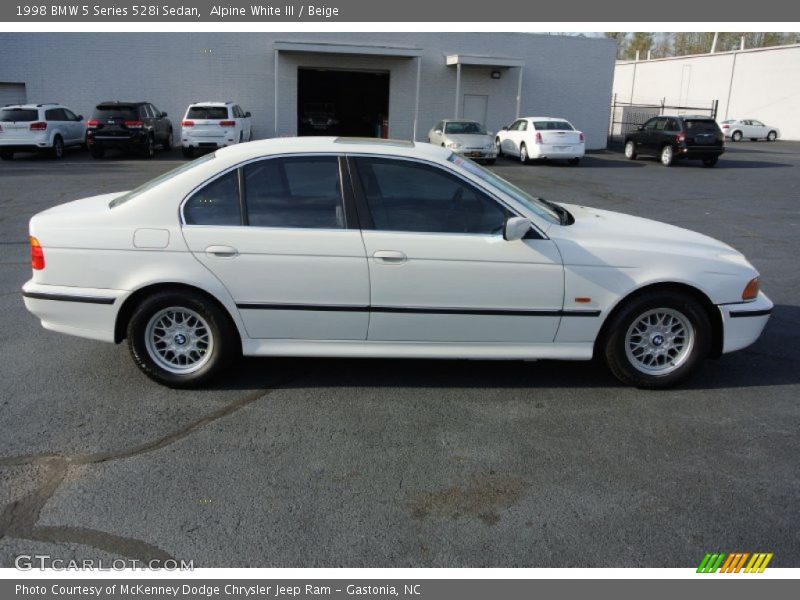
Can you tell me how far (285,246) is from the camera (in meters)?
4.47

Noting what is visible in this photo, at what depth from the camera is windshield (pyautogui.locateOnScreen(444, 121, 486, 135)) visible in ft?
76.1

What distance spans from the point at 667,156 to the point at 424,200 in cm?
2188

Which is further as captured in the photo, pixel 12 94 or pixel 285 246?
pixel 12 94

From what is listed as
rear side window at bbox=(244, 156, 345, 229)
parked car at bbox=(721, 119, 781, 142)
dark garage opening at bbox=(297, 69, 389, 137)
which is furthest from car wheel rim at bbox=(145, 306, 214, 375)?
parked car at bbox=(721, 119, 781, 142)

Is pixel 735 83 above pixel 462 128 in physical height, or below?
above

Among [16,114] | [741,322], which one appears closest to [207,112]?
[16,114]

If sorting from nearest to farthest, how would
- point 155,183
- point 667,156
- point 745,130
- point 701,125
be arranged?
point 155,183, point 701,125, point 667,156, point 745,130

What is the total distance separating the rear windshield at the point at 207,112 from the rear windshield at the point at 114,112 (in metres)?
1.80

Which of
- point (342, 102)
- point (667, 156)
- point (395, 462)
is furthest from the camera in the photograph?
point (342, 102)

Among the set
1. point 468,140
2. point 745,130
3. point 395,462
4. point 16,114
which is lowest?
point 395,462

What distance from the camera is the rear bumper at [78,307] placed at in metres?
4.55

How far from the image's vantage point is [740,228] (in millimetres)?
11672

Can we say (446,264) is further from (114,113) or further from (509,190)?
(114,113)

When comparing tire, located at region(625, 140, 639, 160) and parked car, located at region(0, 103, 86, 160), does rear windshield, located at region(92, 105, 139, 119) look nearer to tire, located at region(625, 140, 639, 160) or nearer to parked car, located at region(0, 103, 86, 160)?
parked car, located at region(0, 103, 86, 160)
